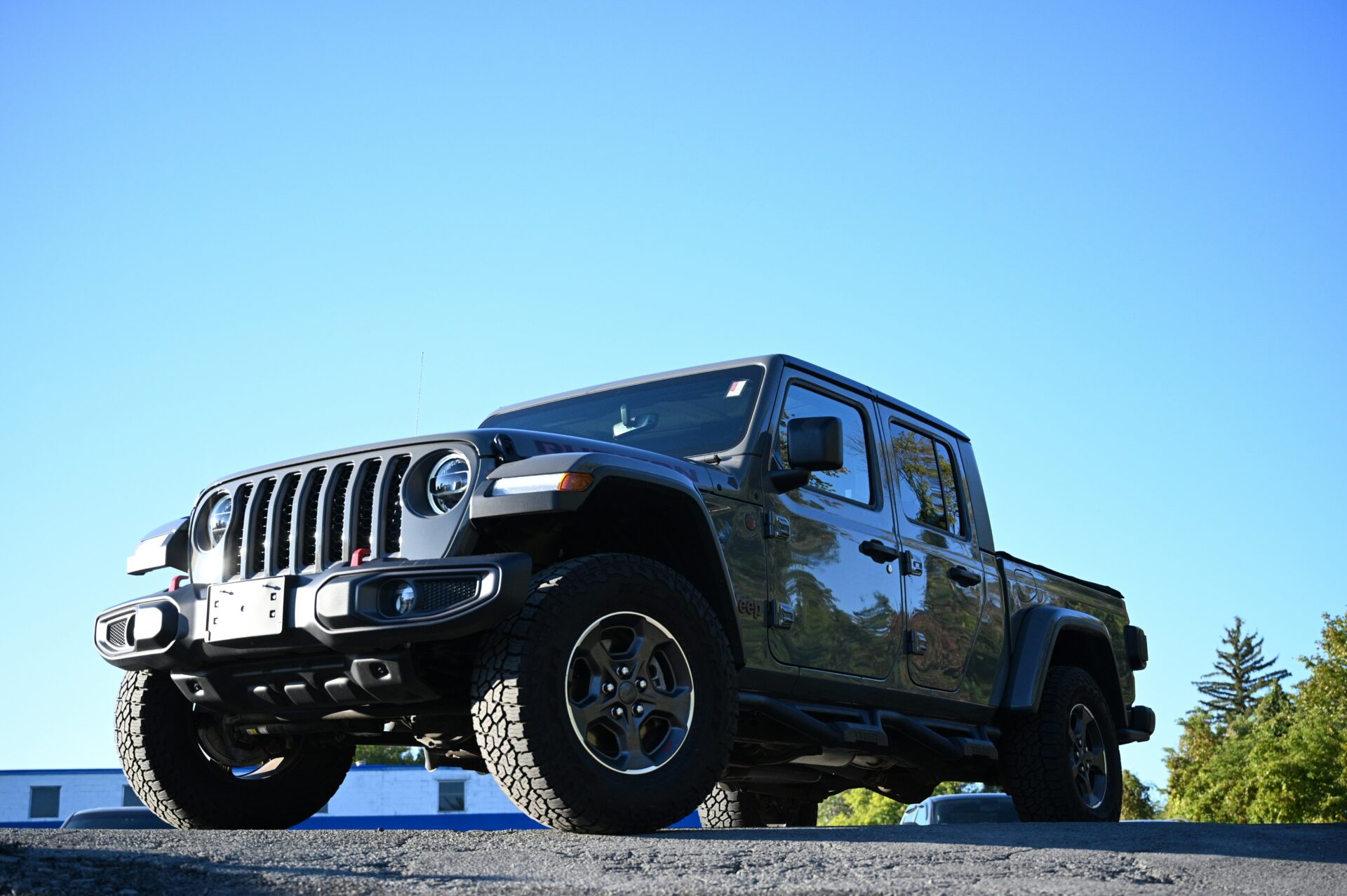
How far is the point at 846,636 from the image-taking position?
6094 millimetres

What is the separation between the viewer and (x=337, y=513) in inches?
194

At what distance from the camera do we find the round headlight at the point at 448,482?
15.5ft

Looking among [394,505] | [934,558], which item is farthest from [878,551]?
[394,505]

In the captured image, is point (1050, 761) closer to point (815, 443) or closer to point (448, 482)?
point (815, 443)

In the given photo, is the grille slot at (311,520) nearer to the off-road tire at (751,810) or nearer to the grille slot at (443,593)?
the grille slot at (443,593)

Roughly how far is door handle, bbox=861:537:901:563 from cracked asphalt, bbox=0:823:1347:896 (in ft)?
5.07

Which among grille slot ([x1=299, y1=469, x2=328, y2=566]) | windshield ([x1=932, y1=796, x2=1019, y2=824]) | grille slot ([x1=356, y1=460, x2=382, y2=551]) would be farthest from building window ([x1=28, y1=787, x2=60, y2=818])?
grille slot ([x1=356, y1=460, x2=382, y2=551])

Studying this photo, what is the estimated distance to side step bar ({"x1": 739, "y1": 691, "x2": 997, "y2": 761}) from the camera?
549 centimetres

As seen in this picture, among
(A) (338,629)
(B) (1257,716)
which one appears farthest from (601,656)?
(B) (1257,716)

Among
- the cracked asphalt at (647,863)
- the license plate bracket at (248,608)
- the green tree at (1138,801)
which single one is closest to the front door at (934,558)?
the cracked asphalt at (647,863)

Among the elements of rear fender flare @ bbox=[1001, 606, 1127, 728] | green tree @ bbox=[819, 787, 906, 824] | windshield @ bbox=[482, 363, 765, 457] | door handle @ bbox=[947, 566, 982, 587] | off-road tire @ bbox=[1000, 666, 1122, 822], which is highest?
windshield @ bbox=[482, 363, 765, 457]

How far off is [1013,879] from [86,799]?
36401 millimetres

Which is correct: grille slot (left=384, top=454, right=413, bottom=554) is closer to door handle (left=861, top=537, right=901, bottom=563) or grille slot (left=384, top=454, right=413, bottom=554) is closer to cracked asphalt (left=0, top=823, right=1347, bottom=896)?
cracked asphalt (left=0, top=823, right=1347, bottom=896)

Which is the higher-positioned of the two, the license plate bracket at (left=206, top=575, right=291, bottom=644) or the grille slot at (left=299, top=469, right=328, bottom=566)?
the grille slot at (left=299, top=469, right=328, bottom=566)
